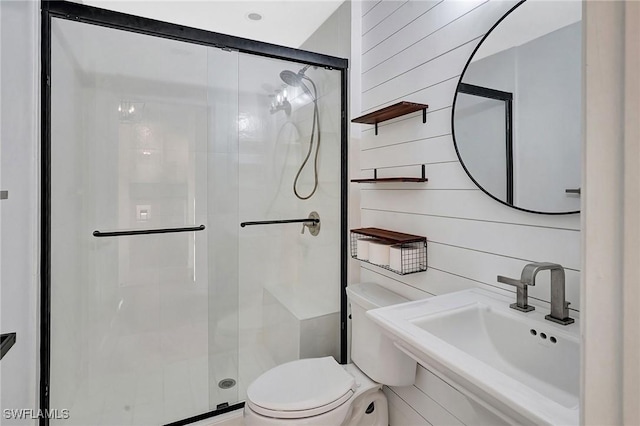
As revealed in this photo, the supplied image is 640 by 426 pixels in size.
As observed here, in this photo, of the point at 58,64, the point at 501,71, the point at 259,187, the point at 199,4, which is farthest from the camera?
the point at 199,4

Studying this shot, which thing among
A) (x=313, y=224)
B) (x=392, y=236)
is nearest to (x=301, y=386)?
(x=392, y=236)

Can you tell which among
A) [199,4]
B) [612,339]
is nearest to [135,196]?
[199,4]

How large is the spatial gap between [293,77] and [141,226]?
1.21 m

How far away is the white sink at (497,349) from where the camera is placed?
2.26 ft

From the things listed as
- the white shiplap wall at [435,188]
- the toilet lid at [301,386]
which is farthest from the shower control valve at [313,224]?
the toilet lid at [301,386]

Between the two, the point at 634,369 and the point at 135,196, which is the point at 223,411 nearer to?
the point at 135,196

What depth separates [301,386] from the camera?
1469 millimetres

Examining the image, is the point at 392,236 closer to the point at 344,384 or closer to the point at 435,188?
the point at 435,188

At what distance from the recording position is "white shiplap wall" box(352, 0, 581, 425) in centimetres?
115

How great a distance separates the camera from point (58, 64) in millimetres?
1480

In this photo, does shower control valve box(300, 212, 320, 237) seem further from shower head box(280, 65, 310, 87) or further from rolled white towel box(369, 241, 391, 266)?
shower head box(280, 65, 310, 87)

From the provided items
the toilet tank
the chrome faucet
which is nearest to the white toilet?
the toilet tank

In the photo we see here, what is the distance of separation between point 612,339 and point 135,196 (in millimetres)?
1875

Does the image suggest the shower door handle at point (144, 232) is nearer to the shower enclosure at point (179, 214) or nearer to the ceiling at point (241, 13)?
the shower enclosure at point (179, 214)
